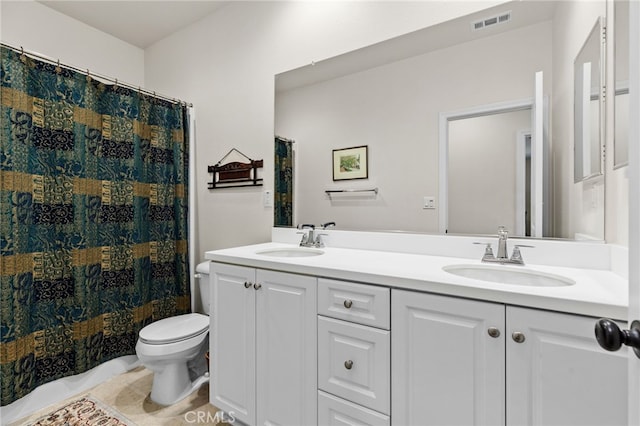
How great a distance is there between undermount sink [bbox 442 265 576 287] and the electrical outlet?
1.25 ft

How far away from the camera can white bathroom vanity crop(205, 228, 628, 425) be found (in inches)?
31.5

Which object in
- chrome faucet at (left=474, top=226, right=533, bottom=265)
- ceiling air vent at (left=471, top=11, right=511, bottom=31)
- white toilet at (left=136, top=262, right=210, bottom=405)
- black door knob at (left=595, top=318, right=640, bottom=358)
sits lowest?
white toilet at (left=136, top=262, right=210, bottom=405)

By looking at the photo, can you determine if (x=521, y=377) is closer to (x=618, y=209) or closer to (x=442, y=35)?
(x=618, y=209)

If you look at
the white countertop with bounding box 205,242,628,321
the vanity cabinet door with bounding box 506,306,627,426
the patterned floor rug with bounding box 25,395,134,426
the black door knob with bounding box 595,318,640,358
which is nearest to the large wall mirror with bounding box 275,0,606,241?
the white countertop with bounding box 205,242,628,321

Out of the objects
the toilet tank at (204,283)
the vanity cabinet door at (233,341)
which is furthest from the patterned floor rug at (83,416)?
the toilet tank at (204,283)

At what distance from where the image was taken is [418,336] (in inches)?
38.9

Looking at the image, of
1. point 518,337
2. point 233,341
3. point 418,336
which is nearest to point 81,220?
point 233,341

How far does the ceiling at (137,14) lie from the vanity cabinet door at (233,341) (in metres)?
2.00

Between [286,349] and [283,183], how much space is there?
1.06 metres

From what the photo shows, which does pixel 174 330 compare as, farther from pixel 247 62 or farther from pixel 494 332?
pixel 247 62

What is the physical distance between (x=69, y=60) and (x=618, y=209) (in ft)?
11.3

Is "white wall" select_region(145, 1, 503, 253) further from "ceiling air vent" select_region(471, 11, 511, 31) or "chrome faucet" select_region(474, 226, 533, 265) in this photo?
"chrome faucet" select_region(474, 226, 533, 265)

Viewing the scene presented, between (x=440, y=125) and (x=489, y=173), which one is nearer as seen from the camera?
(x=489, y=173)

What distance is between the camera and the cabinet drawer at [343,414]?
1076 mm
